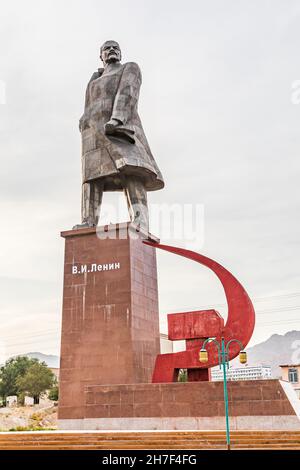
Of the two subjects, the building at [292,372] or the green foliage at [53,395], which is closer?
the green foliage at [53,395]

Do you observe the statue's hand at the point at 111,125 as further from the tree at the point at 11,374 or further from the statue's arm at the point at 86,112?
the tree at the point at 11,374

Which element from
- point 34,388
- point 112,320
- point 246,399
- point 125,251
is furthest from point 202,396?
point 34,388

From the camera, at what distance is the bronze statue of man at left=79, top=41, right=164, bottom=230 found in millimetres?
16375

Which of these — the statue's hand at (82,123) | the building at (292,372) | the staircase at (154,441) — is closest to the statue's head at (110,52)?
the statue's hand at (82,123)

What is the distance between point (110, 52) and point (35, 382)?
34327 millimetres

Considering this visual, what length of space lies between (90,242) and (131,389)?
4.74 m

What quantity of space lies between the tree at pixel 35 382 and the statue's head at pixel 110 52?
111 feet

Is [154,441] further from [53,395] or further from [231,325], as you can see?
[53,395]

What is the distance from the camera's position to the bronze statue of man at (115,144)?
645 inches

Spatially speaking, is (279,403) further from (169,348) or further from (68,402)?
(169,348)

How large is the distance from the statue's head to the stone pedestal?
5.72 m

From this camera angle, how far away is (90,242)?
16.0 m

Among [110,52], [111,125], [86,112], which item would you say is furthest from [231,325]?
[110,52]

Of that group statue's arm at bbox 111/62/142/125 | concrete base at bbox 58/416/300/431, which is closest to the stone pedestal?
concrete base at bbox 58/416/300/431
